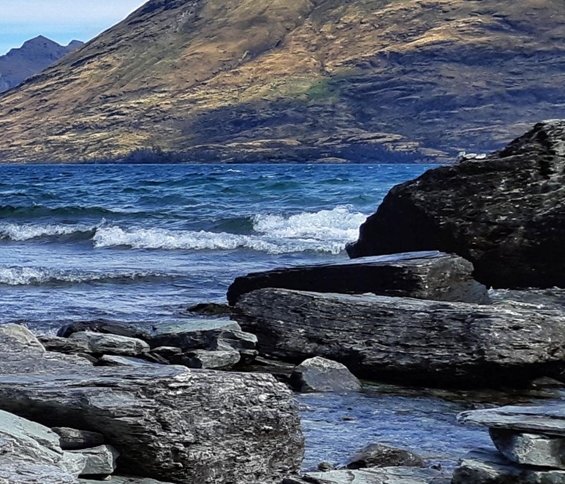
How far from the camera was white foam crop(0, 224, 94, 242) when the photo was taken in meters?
32.0

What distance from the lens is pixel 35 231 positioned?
109 feet

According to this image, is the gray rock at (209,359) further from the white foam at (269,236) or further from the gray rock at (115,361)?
the white foam at (269,236)

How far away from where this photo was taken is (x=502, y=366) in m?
9.31

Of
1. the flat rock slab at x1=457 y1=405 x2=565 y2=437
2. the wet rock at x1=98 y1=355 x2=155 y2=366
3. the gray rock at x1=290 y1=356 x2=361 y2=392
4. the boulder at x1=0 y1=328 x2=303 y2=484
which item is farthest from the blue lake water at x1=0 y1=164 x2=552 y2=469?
the wet rock at x1=98 y1=355 x2=155 y2=366

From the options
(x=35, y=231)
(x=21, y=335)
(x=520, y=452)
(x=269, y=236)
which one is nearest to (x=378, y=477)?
(x=520, y=452)

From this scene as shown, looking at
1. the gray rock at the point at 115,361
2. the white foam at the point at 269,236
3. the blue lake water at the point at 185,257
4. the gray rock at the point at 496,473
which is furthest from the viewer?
the white foam at the point at 269,236

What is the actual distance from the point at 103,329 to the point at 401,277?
3459 mm

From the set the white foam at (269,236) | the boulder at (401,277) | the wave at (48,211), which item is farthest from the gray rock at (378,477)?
the wave at (48,211)

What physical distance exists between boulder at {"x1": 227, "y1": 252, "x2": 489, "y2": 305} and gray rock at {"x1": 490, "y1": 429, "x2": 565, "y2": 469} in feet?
18.7

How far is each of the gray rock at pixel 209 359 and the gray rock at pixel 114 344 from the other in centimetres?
45

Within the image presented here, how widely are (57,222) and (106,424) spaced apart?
31.7 metres

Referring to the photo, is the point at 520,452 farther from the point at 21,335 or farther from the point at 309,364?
the point at 21,335

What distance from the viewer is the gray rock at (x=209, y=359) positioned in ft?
32.5

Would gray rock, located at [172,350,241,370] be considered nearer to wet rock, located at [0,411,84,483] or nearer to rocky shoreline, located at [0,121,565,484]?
rocky shoreline, located at [0,121,565,484]
